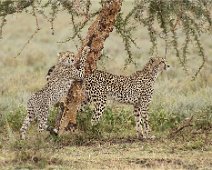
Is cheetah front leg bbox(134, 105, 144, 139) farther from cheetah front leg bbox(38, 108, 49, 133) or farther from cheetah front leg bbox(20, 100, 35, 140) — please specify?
cheetah front leg bbox(20, 100, 35, 140)

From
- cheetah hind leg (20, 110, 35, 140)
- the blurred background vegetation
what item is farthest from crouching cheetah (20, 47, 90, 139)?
the blurred background vegetation

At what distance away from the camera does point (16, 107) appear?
475 inches

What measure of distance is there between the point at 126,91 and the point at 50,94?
54.7 inches

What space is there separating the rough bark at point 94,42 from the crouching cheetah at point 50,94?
0.39 feet

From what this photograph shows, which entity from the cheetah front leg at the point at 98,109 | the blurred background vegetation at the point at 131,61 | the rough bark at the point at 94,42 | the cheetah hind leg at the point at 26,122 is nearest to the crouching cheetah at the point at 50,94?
the cheetah hind leg at the point at 26,122

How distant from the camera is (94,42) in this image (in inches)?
408

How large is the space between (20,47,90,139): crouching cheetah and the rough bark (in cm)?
12

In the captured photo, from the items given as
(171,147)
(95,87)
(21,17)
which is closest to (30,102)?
(95,87)

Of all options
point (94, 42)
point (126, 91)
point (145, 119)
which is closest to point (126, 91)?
point (126, 91)

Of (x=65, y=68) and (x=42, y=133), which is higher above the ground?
(x=65, y=68)

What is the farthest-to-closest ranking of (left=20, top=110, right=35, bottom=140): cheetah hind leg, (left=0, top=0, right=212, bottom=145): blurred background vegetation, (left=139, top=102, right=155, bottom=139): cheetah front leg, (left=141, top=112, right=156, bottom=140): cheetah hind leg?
(left=139, top=102, right=155, bottom=139): cheetah front leg
(left=141, top=112, right=156, bottom=140): cheetah hind leg
(left=20, top=110, right=35, bottom=140): cheetah hind leg
(left=0, top=0, right=212, bottom=145): blurred background vegetation

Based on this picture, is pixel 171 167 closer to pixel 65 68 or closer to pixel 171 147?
pixel 171 147

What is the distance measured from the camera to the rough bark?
1021cm

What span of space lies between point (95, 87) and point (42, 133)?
1.18 m
